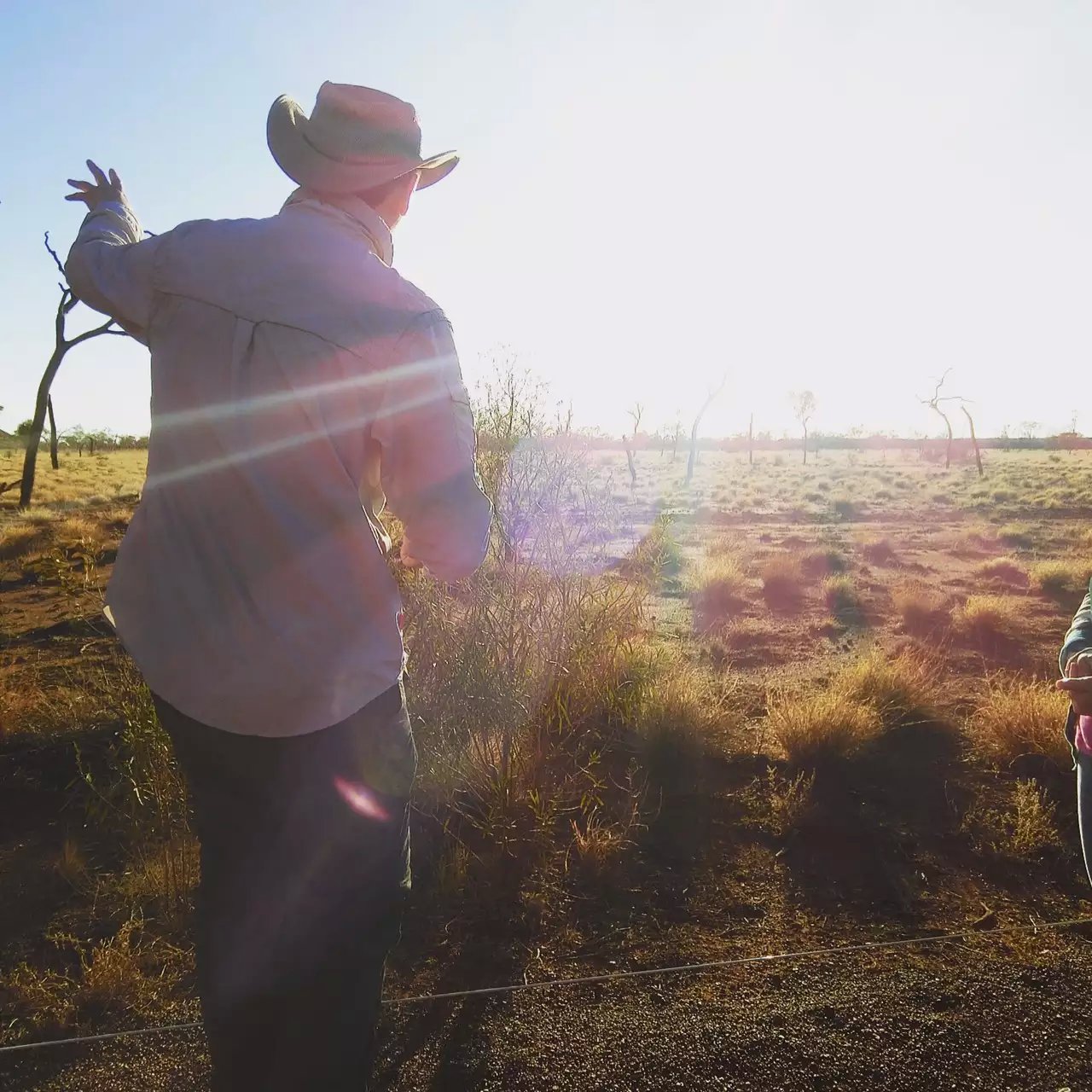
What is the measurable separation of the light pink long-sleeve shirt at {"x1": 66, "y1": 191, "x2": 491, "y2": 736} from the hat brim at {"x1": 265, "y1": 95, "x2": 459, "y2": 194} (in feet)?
0.26

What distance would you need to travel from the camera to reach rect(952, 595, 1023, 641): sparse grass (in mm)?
8047

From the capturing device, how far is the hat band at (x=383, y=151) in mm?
1330

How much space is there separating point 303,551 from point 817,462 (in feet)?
165

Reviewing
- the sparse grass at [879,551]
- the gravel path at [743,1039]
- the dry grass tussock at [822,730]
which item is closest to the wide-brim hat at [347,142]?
the gravel path at [743,1039]

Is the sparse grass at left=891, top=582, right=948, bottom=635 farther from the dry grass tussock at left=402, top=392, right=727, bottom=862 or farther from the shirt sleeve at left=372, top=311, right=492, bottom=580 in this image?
the shirt sleeve at left=372, top=311, right=492, bottom=580

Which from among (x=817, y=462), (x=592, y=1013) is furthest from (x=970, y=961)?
(x=817, y=462)

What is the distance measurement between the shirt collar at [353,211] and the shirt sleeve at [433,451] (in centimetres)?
19

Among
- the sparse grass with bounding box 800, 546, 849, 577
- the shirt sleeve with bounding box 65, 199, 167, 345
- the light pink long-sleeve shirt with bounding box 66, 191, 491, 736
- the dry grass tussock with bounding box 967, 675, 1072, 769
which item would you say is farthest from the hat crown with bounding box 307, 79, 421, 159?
the sparse grass with bounding box 800, 546, 849, 577

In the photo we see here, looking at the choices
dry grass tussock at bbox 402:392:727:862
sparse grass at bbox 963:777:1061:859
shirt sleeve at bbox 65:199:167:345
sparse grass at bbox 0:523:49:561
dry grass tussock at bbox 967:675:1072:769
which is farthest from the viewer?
sparse grass at bbox 0:523:49:561

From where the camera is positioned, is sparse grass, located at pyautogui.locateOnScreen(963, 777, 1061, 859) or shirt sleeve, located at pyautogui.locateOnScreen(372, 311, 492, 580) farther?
sparse grass, located at pyautogui.locateOnScreen(963, 777, 1061, 859)

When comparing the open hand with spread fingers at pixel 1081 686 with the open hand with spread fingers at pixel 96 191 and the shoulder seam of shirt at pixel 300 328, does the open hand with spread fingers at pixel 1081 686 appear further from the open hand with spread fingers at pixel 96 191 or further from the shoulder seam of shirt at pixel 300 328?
the open hand with spread fingers at pixel 96 191

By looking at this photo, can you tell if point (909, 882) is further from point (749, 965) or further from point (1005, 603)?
point (1005, 603)

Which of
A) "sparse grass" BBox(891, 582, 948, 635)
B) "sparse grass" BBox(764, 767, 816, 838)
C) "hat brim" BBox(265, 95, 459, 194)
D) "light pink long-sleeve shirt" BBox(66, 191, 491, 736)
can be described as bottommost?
"sparse grass" BBox(764, 767, 816, 838)

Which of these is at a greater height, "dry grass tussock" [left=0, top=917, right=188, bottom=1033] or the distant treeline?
the distant treeline
